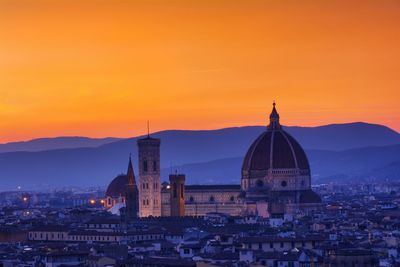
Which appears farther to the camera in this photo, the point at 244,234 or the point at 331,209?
the point at 331,209

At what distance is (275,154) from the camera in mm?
152125

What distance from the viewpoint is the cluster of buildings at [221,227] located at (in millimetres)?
79562

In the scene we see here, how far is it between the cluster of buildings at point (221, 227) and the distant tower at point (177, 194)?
97mm

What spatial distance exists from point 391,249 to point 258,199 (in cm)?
6691

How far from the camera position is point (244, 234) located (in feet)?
340

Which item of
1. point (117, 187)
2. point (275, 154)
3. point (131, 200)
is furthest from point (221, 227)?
point (117, 187)

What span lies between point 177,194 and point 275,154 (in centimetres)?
1206

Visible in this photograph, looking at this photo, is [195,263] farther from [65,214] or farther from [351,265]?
[65,214]

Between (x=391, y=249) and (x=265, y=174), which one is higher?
(x=265, y=174)

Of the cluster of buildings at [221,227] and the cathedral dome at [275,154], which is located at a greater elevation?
the cathedral dome at [275,154]

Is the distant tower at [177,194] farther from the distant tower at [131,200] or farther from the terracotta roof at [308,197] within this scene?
the terracotta roof at [308,197]

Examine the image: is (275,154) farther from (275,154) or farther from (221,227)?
(221,227)

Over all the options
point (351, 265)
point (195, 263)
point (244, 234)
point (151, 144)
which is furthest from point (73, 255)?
point (151, 144)

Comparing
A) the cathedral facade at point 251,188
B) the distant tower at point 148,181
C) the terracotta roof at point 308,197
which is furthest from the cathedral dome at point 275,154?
the distant tower at point 148,181
